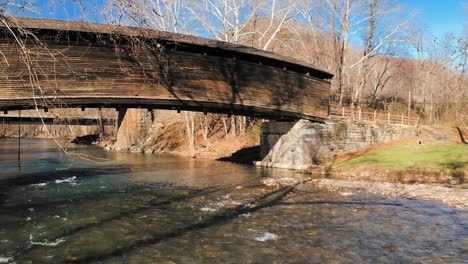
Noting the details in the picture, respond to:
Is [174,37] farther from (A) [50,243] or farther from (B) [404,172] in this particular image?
(B) [404,172]

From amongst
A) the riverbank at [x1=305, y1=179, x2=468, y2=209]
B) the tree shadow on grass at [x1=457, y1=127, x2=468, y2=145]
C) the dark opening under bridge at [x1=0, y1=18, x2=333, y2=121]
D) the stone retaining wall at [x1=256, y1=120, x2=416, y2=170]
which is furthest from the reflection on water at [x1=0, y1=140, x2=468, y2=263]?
the tree shadow on grass at [x1=457, y1=127, x2=468, y2=145]

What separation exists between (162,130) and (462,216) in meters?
33.1

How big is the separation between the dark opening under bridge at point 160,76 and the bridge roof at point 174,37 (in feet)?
0.12

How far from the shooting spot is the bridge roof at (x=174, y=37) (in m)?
8.04

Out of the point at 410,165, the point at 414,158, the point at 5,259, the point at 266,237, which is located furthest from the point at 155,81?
the point at 414,158

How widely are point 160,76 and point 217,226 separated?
9.12 meters

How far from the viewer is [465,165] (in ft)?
54.2

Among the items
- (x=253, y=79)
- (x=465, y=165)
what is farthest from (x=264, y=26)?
(x=465, y=165)

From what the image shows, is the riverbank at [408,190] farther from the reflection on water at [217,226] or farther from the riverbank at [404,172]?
the reflection on water at [217,226]

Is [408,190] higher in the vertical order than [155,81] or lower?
lower

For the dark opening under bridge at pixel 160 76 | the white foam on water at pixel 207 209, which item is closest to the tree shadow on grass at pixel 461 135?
the dark opening under bridge at pixel 160 76

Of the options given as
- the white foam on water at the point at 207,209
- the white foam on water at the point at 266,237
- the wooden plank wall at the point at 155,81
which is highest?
the wooden plank wall at the point at 155,81

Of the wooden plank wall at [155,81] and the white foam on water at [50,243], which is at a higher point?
the wooden plank wall at [155,81]

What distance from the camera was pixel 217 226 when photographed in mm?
8883
